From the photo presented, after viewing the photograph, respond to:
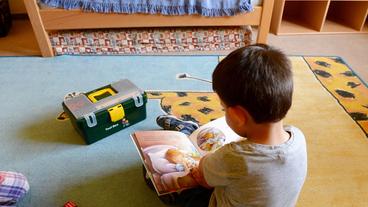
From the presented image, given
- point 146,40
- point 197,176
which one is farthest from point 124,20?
point 197,176

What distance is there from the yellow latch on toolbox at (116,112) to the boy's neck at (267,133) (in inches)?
25.3

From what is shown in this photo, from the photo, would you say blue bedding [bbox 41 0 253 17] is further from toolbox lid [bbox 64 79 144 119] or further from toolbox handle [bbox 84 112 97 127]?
toolbox handle [bbox 84 112 97 127]

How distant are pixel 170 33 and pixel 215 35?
0.27 m

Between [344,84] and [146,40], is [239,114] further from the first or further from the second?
[146,40]

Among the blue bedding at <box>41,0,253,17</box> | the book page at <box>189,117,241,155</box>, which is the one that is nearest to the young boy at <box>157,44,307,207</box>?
the book page at <box>189,117,241,155</box>

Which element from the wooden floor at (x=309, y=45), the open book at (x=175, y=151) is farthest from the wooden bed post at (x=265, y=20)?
the open book at (x=175, y=151)

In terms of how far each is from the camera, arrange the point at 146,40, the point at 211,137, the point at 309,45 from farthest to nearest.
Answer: the point at 309,45 < the point at 146,40 < the point at 211,137

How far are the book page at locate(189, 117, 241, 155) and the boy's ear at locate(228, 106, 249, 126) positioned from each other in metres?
0.38

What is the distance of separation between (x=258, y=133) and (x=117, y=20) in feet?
4.16

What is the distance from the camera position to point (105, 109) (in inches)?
42.0

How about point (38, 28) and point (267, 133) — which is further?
point (38, 28)

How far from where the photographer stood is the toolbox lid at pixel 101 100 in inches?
41.2

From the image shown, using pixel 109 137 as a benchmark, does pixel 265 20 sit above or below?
above

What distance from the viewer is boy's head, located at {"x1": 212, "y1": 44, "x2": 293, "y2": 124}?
0.52 m
